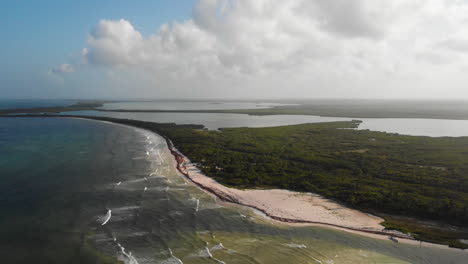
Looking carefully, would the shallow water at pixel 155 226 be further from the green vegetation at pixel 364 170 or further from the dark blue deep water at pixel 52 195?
the green vegetation at pixel 364 170

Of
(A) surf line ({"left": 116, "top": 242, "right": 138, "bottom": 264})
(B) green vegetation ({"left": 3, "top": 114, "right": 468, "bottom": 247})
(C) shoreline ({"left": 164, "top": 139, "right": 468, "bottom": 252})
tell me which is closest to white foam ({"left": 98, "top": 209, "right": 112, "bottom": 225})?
(A) surf line ({"left": 116, "top": 242, "right": 138, "bottom": 264})

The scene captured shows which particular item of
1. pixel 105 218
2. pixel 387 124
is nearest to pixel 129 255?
pixel 105 218

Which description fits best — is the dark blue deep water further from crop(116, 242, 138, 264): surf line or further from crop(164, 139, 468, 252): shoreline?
crop(164, 139, 468, 252): shoreline

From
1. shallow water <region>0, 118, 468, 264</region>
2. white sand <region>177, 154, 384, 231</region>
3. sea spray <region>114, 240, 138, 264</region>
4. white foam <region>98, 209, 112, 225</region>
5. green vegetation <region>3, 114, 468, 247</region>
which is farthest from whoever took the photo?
green vegetation <region>3, 114, 468, 247</region>

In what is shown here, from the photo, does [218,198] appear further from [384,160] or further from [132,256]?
[384,160]

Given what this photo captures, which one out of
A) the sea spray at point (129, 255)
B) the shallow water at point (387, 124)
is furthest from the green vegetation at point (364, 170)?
the shallow water at point (387, 124)

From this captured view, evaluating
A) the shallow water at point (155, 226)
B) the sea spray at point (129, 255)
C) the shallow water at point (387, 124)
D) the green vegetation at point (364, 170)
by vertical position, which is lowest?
the sea spray at point (129, 255)
